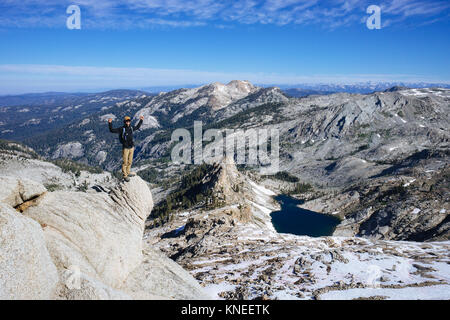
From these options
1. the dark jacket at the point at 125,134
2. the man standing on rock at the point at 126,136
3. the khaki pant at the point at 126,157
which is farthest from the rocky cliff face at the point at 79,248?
the dark jacket at the point at 125,134

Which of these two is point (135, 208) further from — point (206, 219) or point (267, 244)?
point (206, 219)

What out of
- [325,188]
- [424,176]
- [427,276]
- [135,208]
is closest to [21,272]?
[135,208]

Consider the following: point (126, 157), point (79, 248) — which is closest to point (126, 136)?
point (126, 157)
